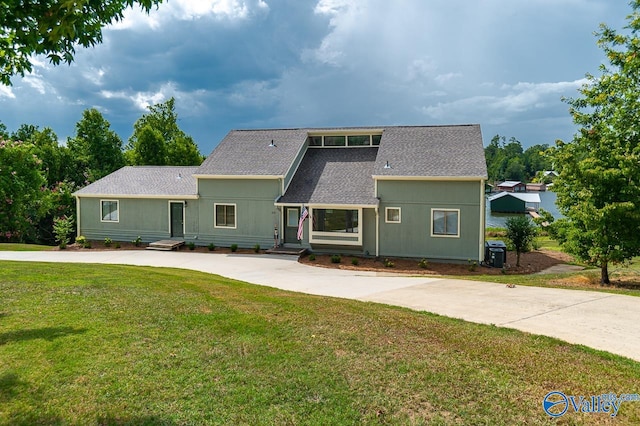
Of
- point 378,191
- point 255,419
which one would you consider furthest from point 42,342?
point 378,191

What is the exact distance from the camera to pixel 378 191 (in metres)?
18.8

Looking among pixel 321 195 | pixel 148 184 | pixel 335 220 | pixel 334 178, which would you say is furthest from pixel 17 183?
pixel 335 220

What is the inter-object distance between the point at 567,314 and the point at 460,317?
7.16 feet

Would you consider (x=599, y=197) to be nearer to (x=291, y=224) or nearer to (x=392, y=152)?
(x=392, y=152)

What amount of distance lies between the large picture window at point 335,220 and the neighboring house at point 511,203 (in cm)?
4740

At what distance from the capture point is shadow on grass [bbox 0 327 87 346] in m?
5.95

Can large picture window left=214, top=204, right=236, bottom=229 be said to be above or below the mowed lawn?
above

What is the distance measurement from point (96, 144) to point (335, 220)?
1059 inches

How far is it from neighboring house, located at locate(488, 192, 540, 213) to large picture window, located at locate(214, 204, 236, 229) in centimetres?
4983

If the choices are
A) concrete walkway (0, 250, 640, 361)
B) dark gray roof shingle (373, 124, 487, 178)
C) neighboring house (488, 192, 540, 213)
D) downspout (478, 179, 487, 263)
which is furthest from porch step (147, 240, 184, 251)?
neighboring house (488, 192, 540, 213)

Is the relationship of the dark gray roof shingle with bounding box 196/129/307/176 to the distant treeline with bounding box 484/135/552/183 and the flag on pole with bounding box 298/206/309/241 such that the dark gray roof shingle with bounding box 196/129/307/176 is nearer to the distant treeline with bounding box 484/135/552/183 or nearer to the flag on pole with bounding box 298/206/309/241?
the flag on pole with bounding box 298/206/309/241

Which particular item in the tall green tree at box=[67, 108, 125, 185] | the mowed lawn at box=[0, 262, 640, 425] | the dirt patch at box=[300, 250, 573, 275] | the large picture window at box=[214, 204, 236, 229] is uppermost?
the tall green tree at box=[67, 108, 125, 185]

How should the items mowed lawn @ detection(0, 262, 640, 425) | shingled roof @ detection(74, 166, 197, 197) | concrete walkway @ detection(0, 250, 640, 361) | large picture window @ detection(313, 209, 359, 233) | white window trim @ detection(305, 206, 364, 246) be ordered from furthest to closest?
shingled roof @ detection(74, 166, 197, 197) < large picture window @ detection(313, 209, 359, 233) < white window trim @ detection(305, 206, 364, 246) < concrete walkway @ detection(0, 250, 640, 361) < mowed lawn @ detection(0, 262, 640, 425)

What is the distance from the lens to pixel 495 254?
1772 centimetres
